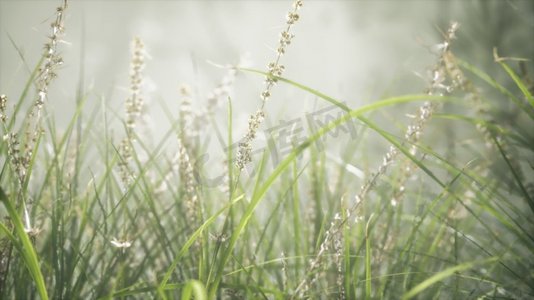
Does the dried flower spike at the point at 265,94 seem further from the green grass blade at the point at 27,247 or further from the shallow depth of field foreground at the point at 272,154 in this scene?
the green grass blade at the point at 27,247

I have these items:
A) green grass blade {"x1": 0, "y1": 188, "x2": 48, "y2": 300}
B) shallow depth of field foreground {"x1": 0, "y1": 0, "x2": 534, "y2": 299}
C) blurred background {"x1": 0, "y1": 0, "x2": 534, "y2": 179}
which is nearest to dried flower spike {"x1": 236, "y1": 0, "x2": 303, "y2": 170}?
shallow depth of field foreground {"x1": 0, "y1": 0, "x2": 534, "y2": 299}

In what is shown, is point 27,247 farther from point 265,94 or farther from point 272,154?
point 272,154

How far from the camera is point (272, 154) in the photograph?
1146mm

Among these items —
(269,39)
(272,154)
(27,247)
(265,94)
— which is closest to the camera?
(27,247)

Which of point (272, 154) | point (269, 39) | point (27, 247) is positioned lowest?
point (27, 247)

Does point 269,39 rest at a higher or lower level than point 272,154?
higher

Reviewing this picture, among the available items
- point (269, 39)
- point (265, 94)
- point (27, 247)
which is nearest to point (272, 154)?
point (265, 94)

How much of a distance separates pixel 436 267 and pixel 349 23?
A: 3.24 meters

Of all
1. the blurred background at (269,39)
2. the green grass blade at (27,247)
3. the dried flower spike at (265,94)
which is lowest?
the green grass blade at (27,247)

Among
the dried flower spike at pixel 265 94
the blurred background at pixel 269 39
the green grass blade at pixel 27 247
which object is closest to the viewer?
the green grass blade at pixel 27 247

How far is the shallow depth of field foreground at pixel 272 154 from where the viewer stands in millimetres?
790

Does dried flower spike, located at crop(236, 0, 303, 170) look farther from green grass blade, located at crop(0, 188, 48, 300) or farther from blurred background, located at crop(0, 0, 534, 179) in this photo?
blurred background, located at crop(0, 0, 534, 179)

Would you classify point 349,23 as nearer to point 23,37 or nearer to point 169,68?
point 169,68

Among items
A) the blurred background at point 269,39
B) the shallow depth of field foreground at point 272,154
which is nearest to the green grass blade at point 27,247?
the shallow depth of field foreground at point 272,154
